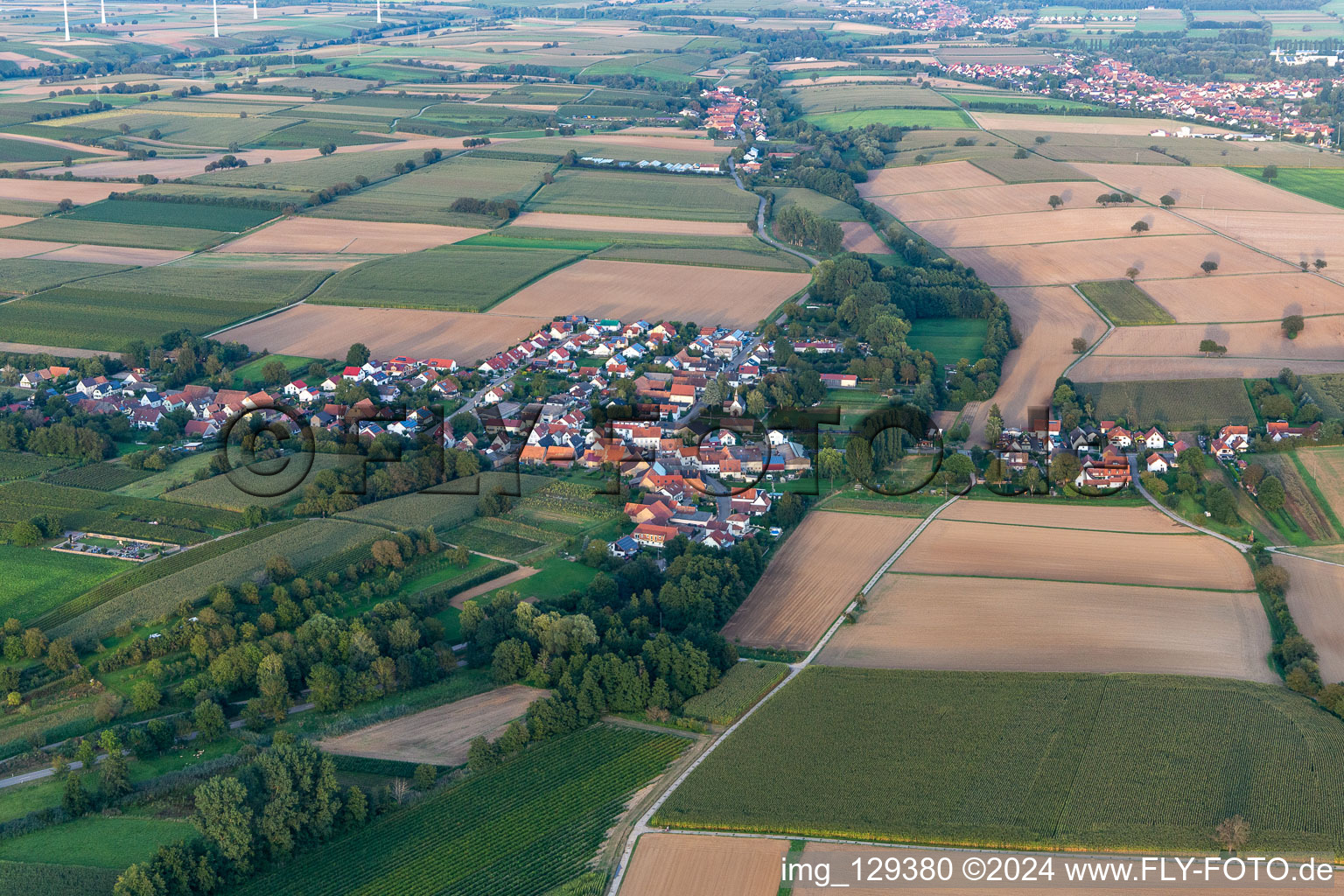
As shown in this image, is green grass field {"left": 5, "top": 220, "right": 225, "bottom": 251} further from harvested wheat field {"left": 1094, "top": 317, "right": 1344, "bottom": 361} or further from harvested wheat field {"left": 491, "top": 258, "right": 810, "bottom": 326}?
harvested wheat field {"left": 1094, "top": 317, "right": 1344, "bottom": 361}

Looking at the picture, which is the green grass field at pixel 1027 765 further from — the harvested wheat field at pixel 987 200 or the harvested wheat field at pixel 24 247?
the harvested wheat field at pixel 24 247

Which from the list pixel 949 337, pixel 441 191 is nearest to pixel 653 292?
pixel 949 337

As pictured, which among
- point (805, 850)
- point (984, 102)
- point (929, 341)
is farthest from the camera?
point (984, 102)

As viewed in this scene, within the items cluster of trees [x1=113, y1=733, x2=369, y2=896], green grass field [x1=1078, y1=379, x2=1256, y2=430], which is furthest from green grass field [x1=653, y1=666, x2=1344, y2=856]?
green grass field [x1=1078, y1=379, x2=1256, y2=430]

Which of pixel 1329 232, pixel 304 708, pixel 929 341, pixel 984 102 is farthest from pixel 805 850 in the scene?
pixel 984 102

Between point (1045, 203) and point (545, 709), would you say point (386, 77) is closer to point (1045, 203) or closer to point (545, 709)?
point (1045, 203)

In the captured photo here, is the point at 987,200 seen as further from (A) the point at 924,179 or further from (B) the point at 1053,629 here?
(B) the point at 1053,629
